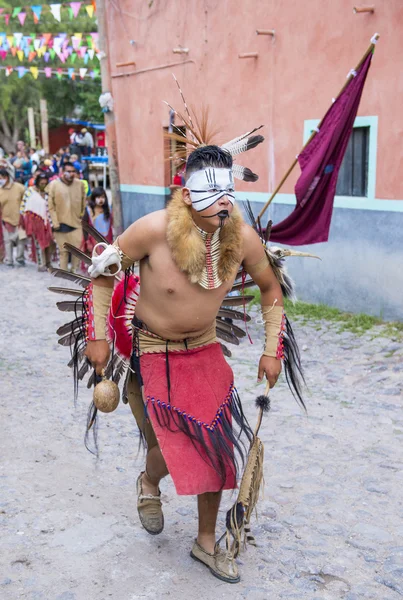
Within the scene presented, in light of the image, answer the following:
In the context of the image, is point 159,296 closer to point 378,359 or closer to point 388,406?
point 388,406

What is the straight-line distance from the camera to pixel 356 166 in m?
8.21

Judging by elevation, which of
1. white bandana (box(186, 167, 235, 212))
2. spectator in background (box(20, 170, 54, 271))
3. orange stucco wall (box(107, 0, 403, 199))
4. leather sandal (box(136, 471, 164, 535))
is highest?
orange stucco wall (box(107, 0, 403, 199))

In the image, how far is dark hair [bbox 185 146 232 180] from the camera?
317cm

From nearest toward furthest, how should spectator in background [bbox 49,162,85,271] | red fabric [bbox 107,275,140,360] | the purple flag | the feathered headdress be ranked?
the feathered headdress, red fabric [bbox 107,275,140,360], the purple flag, spectator in background [bbox 49,162,85,271]

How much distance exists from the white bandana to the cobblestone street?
1655mm

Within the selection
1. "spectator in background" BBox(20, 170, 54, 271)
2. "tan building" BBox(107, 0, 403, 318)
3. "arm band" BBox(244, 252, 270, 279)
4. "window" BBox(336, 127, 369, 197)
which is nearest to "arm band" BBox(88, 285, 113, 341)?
"arm band" BBox(244, 252, 270, 279)

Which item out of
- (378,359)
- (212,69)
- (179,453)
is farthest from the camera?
(212,69)

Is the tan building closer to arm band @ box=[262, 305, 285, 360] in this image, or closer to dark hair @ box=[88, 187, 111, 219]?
dark hair @ box=[88, 187, 111, 219]

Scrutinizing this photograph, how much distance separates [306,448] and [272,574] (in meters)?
1.52

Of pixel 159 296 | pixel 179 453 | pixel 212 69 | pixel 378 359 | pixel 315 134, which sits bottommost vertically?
pixel 378 359

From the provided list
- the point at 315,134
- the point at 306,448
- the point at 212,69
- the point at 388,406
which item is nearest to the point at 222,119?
the point at 212,69

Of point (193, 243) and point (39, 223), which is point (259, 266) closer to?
point (193, 243)

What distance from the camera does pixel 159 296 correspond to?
3.24m

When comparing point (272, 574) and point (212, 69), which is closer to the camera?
point (272, 574)
